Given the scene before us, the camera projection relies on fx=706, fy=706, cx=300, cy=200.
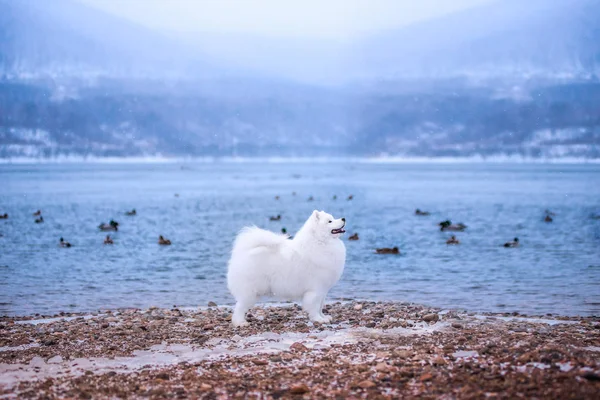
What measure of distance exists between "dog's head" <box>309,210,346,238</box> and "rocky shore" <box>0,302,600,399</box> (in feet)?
5.10

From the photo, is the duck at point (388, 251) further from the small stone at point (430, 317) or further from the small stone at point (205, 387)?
the small stone at point (205, 387)

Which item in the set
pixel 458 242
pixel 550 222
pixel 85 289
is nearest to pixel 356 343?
pixel 85 289

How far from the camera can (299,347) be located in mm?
9992

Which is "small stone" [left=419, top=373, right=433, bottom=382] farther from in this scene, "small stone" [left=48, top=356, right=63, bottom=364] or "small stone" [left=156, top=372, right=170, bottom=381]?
"small stone" [left=48, top=356, right=63, bottom=364]

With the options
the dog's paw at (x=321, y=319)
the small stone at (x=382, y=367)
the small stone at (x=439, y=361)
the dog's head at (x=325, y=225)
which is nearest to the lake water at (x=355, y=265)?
the dog's paw at (x=321, y=319)

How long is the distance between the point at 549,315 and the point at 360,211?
138 feet

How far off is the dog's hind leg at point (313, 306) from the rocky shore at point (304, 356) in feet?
0.57

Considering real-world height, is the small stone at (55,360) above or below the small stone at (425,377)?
below

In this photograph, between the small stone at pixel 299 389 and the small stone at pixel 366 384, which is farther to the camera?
the small stone at pixel 366 384

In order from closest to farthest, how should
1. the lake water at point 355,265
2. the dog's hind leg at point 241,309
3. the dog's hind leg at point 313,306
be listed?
1. the dog's hind leg at point 241,309
2. the dog's hind leg at point 313,306
3. the lake water at point 355,265

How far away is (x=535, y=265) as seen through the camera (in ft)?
75.2

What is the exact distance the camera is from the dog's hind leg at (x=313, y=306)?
476 inches

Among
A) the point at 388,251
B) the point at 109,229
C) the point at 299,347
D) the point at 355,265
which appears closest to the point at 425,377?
the point at 299,347

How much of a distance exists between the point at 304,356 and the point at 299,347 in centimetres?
50
